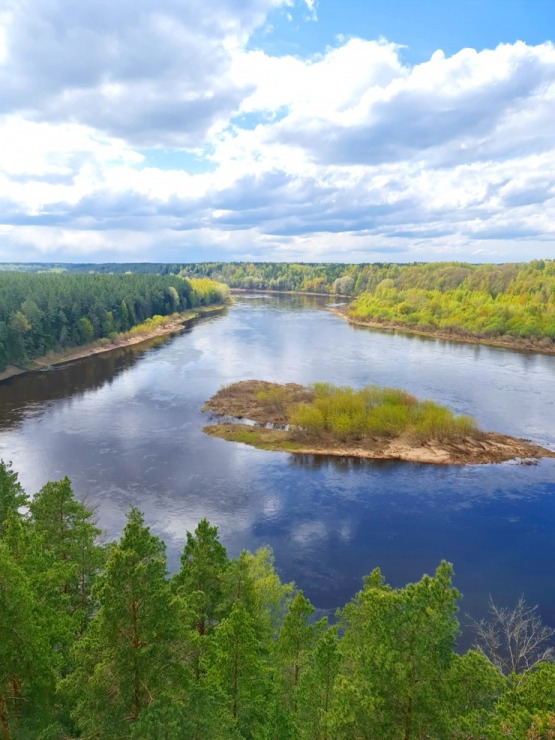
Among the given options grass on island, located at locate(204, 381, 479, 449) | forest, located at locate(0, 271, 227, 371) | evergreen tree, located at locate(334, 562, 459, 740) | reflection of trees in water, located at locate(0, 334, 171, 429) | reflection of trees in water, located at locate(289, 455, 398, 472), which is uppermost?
evergreen tree, located at locate(334, 562, 459, 740)

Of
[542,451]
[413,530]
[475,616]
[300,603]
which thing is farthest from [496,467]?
[300,603]

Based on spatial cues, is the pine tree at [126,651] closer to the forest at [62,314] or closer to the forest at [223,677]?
the forest at [223,677]

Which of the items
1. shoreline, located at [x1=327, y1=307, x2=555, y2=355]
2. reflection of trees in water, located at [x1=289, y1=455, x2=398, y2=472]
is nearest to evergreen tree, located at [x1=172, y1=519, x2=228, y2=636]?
reflection of trees in water, located at [x1=289, y1=455, x2=398, y2=472]

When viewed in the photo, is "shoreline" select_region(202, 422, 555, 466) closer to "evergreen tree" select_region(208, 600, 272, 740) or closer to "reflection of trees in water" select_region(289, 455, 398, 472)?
"reflection of trees in water" select_region(289, 455, 398, 472)

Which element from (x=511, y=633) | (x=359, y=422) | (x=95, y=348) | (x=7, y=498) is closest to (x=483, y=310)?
(x=359, y=422)

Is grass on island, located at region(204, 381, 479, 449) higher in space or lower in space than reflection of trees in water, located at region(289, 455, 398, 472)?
higher

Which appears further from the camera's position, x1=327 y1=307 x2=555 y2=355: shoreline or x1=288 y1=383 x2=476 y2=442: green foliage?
x1=327 y1=307 x2=555 y2=355: shoreline
